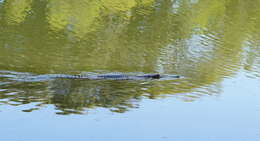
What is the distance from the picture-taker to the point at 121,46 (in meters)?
23.2

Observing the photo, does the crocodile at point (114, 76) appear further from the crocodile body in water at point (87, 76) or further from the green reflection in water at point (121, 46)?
the green reflection in water at point (121, 46)

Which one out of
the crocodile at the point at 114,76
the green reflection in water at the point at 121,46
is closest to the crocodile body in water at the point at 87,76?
the crocodile at the point at 114,76

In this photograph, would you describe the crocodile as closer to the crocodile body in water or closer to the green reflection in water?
the crocodile body in water

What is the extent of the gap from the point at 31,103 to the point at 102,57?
→ 6112 mm

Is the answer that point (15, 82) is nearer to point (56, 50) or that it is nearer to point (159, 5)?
point (56, 50)

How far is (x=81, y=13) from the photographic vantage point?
29719mm

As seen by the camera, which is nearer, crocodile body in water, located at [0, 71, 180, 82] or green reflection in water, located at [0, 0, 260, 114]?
green reflection in water, located at [0, 0, 260, 114]

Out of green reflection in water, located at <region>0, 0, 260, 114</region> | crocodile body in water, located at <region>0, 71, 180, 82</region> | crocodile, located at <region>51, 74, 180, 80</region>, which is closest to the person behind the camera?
green reflection in water, located at <region>0, 0, 260, 114</region>

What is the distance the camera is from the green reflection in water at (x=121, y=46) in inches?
645

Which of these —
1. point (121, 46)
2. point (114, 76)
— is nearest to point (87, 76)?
point (114, 76)

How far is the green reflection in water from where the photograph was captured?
16.4m

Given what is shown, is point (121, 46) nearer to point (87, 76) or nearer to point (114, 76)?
point (114, 76)

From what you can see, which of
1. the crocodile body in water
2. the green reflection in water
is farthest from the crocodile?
the green reflection in water

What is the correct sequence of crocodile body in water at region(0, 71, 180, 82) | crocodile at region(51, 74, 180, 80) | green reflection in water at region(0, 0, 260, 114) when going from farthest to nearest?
crocodile at region(51, 74, 180, 80) < crocodile body in water at region(0, 71, 180, 82) < green reflection in water at region(0, 0, 260, 114)
